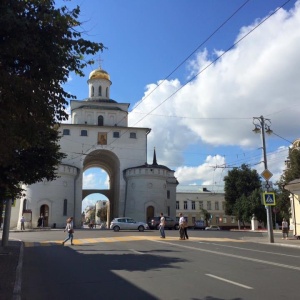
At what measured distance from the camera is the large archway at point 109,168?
68.6 meters

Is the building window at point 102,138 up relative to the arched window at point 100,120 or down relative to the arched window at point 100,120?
down

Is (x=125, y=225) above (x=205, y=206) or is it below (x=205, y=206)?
below

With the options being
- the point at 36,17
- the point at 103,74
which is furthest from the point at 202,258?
the point at 103,74

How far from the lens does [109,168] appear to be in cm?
7938

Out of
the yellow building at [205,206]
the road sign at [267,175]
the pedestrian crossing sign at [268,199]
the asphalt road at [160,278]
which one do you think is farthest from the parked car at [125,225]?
the yellow building at [205,206]

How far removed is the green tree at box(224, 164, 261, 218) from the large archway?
18845 millimetres

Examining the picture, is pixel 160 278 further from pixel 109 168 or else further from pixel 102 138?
pixel 109 168

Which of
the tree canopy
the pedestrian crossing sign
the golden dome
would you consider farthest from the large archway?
the tree canopy

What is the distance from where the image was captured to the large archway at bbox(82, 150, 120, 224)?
6862 cm

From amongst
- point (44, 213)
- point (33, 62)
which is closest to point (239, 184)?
point (44, 213)

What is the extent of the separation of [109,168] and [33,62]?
73419 mm

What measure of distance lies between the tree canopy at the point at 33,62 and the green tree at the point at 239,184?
60.7 m

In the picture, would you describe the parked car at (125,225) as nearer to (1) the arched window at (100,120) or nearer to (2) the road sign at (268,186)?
(2) the road sign at (268,186)

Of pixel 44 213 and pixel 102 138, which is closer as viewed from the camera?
pixel 44 213
